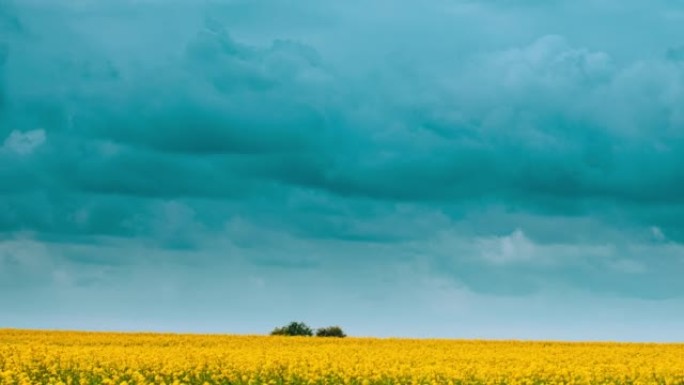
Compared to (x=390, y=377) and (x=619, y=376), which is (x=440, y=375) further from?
(x=619, y=376)

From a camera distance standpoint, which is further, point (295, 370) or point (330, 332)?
point (330, 332)

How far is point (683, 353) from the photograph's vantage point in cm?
4897

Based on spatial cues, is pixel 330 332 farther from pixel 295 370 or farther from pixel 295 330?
pixel 295 370

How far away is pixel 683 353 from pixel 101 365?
2813 centimetres

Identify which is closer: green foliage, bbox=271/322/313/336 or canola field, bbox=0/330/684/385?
canola field, bbox=0/330/684/385

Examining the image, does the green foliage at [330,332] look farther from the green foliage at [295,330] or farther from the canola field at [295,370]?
the canola field at [295,370]

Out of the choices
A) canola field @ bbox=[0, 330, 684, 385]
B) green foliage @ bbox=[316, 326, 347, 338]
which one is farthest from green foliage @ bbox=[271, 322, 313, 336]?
canola field @ bbox=[0, 330, 684, 385]

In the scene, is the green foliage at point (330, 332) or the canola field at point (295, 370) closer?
the canola field at point (295, 370)

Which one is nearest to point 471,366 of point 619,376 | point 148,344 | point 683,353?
point 619,376

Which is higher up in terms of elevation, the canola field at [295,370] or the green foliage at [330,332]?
the green foliage at [330,332]

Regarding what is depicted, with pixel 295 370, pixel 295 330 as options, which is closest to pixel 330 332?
pixel 295 330

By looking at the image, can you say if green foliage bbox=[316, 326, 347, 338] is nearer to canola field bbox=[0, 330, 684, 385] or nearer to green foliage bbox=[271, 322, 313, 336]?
green foliage bbox=[271, 322, 313, 336]

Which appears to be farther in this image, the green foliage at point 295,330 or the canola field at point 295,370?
the green foliage at point 295,330

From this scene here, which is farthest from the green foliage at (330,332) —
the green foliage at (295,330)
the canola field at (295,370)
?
the canola field at (295,370)
